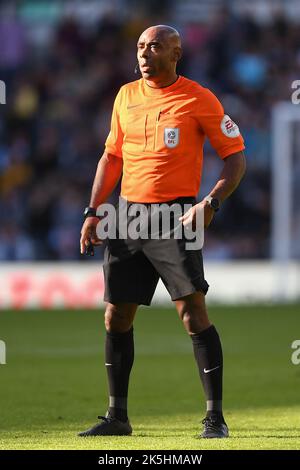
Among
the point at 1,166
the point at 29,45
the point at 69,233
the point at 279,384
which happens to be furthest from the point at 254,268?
the point at 279,384

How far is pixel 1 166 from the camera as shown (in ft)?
68.6

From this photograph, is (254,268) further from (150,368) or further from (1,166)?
(150,368)

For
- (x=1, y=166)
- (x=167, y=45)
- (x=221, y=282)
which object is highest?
(x=167, y=45)

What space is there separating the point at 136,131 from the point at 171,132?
0.79ft

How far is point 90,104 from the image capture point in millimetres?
21734

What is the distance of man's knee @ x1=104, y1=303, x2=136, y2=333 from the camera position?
772 cm

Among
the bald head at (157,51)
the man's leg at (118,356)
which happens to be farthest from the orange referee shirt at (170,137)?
the man's leg at (118,356)

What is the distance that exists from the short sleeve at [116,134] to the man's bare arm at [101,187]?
6 cm

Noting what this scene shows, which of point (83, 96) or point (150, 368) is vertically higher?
point (83, 96)

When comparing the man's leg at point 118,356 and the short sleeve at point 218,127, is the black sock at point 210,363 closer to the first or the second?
the man's leg at point 118,356

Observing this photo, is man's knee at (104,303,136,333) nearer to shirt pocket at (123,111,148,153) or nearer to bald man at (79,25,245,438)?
bald man at (79,25,245,438)

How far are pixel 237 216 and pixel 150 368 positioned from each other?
8.63 metres

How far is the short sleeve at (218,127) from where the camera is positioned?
7.52 metres

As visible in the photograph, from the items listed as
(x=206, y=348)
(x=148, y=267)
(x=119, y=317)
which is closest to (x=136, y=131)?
(x=148, y=267)
